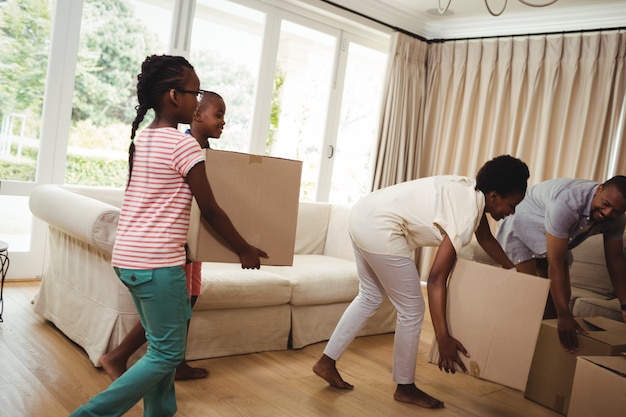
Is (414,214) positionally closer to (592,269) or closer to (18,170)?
(592,269)

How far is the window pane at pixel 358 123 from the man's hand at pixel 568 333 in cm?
298

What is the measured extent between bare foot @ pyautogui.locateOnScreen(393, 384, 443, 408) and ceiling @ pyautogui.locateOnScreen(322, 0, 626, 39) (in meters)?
3.16

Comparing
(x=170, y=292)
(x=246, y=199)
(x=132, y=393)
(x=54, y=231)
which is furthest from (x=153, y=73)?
(x=54, y=231)

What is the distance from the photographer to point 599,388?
6.62 ft

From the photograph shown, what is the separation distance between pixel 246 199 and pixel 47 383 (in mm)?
1115

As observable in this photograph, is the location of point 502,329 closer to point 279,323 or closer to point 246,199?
point 246,199

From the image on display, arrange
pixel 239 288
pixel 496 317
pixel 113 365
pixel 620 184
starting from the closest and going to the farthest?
pixel 496 317, pixel 113 365, pixel 620 184, pixel 239 288

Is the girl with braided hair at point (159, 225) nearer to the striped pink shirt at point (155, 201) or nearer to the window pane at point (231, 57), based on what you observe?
the striped pink shirt at point (155, 201)

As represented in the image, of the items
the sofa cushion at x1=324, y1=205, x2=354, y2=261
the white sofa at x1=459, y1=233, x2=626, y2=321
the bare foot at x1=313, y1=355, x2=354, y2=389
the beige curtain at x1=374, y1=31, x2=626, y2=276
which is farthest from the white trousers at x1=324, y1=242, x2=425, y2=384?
the beige curtain at x1=374, y1=31, x2=626, y2=276

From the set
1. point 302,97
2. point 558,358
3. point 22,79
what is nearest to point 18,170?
point 22,79

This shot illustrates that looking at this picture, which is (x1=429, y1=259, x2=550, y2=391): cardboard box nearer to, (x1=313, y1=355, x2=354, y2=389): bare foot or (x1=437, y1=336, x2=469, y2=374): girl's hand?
(x1=437, y1=336, x2=469, y2=374): girl's hand

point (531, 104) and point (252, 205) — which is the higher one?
point (531, 104)

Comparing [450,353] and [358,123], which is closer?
[450,353]

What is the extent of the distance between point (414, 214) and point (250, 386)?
1025mm
